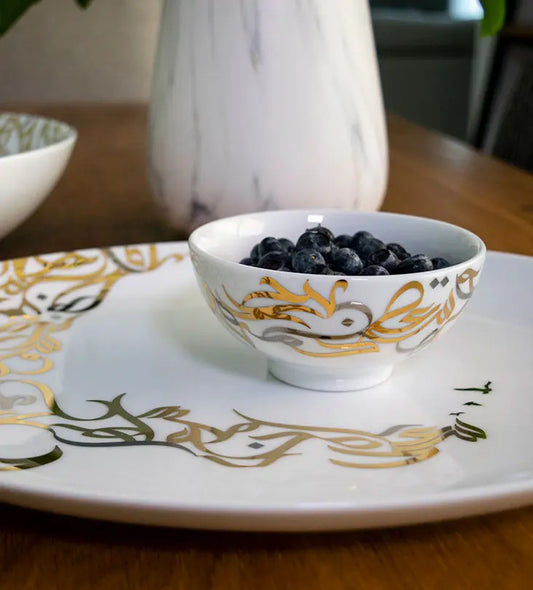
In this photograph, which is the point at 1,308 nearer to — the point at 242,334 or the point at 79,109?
the point at 242,334

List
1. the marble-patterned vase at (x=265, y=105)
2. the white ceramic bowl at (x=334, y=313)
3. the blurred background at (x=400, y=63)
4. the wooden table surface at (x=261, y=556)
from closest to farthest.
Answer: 1. the wooden table surface at (x=261, y=556)
2. the white ceramic bowl at (x=334, y=313)
3. the marble-patterned vase at (x=265, y=105)
4. the blurred background at (x=400, y=63)

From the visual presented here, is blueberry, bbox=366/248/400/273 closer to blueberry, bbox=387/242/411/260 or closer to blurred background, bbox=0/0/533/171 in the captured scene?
blueberry, bbox=387/242/411/260

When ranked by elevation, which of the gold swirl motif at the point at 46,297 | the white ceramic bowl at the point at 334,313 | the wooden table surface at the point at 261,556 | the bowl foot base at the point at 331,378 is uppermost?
the white ceramic bowl at the point at 334,313

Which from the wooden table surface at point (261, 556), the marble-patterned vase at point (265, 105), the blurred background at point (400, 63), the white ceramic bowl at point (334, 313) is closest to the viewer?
the wooden table surface at point (261, 556)

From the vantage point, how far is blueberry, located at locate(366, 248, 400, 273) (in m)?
0.40

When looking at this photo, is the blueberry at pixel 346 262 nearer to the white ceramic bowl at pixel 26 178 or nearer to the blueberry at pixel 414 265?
the blueberry at pixel 414 265

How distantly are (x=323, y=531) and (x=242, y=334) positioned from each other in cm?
14

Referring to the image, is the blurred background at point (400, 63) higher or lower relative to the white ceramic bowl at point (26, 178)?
lower

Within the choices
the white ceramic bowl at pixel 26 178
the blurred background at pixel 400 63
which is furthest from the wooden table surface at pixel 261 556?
the blurred background at pixel 400 63

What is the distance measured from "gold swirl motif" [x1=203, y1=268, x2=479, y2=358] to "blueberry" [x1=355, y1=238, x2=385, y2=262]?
0.17 feet

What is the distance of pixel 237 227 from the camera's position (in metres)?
0.47

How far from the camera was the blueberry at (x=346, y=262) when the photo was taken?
404mm

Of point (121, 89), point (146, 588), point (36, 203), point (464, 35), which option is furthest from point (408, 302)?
point (464, 35)

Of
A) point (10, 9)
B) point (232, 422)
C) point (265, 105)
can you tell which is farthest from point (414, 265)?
point (10, 9)
